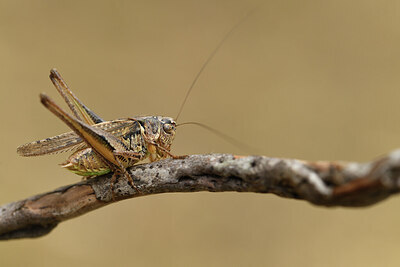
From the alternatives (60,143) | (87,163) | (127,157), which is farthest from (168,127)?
(60,143)

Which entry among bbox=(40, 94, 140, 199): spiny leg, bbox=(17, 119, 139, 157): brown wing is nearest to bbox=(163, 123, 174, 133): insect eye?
bbox=(17, 119, 139, 157): brown wing

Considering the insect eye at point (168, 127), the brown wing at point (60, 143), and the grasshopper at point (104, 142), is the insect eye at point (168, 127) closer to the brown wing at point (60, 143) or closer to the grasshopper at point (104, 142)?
the grasshopper at point (104, 142)

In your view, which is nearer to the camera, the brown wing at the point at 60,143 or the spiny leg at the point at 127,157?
the spiny leg at the point at 127,157

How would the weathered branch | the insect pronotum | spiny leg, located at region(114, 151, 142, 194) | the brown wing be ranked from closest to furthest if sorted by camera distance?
1. the weathered branch
2. spiny leg, located at region(114, 151, 142, 194)
3. the insect pronotum
4. the brown wing

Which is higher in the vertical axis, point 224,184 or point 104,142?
point 104,142

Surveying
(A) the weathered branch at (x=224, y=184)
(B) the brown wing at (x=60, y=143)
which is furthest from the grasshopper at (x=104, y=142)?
(A) the weathered branch at (x=224, y=184)

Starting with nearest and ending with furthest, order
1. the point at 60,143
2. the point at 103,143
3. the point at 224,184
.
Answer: the point at 224,184, the point at 103,143, the point at 60,143

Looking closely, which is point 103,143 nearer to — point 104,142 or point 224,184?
point 104,142

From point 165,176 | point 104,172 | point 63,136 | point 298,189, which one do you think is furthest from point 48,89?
point 298,189

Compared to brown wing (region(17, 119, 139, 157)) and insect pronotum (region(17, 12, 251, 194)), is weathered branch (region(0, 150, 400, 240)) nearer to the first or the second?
insect pronotum (region(17, 12, 251, 194))
